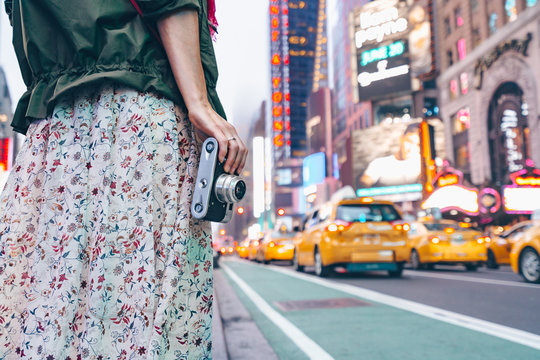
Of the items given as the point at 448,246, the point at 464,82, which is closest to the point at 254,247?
the point at 448,246

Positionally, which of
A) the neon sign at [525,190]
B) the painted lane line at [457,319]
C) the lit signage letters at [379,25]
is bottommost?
the painted lane line at [457,319]

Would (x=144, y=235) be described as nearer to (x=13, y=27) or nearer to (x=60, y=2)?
(x=60, y=2)

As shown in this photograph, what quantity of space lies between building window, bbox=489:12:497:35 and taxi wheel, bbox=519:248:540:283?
93.9ft

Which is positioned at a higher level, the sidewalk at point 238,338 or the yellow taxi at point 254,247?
the yellow taxi at point 254,247

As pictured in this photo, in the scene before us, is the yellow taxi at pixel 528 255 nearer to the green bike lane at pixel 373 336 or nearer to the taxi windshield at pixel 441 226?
the green bike lane at pixel 373 336

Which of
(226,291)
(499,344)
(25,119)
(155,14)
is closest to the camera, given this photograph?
(155,14)

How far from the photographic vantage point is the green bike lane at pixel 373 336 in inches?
147

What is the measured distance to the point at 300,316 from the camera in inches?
221

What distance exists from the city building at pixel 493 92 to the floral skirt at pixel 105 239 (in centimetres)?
2778

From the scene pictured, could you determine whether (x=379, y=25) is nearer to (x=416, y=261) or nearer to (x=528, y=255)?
(x=416, y=261)

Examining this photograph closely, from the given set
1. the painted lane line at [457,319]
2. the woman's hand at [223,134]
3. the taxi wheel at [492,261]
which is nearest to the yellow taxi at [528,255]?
the painted lane line at [457,319]

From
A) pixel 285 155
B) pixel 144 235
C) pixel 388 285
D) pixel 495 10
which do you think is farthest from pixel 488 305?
pixel 285 155

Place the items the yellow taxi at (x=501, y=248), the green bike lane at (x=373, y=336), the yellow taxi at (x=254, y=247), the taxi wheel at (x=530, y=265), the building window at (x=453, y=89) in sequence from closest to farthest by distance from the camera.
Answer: the green bike lane at (x=373, y=336), the taxi wheel at (x=530, y=265), the yellow taxi at (x=501, y=248), the yellow taxi at (x=254, y=247), the building window at (x=453, y=89)

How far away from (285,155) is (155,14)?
139470mm
